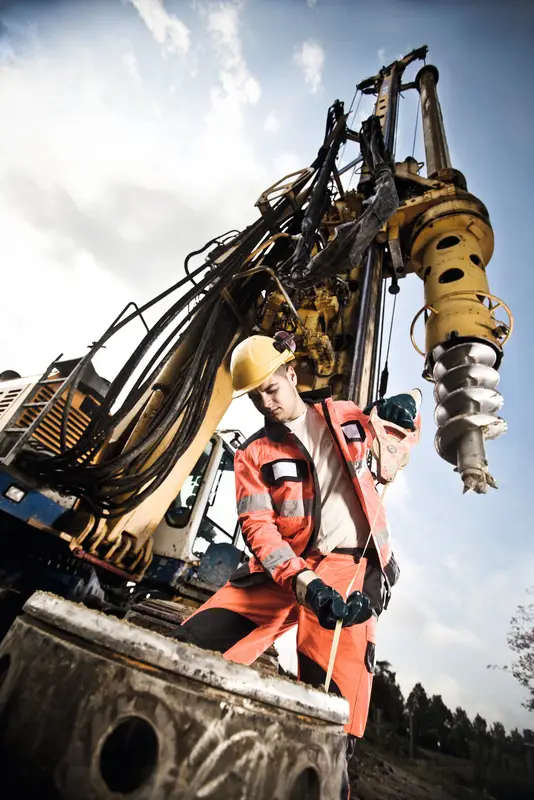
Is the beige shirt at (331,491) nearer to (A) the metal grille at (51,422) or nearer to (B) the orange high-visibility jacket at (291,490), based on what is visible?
(B) the orange high-visibility jacket at (291,490)

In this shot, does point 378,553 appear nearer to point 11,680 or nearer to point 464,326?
point 11,680

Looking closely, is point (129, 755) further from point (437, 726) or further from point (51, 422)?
point (437, 726)

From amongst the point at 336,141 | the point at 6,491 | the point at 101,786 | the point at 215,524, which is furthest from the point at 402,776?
the point at 336,141

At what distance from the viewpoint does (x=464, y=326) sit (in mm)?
3219

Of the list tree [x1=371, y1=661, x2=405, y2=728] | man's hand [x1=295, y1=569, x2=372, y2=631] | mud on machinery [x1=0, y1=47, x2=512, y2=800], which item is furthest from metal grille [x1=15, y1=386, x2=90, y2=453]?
tree [x1=371, y1=661, x2=405, y2=728]

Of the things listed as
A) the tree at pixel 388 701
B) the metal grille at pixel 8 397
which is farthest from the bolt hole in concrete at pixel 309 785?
the tree at pixel 388 701

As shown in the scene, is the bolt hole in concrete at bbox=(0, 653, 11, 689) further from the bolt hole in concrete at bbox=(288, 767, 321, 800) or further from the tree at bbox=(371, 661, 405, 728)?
the tree at bbox=(371, 661, 405, 728)

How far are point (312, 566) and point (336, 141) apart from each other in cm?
457

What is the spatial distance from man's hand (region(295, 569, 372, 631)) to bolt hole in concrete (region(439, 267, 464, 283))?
3334mm

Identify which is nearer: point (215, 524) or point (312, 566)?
point (312, 566)

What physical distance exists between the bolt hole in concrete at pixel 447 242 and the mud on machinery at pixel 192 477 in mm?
21

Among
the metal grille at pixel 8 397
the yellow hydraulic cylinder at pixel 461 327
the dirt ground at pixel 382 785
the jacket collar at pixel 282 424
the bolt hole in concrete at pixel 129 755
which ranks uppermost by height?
the yellow hydraulic cylinder at pixel 461 327

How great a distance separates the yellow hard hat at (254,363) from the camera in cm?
200

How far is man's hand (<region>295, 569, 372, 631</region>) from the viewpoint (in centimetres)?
130
